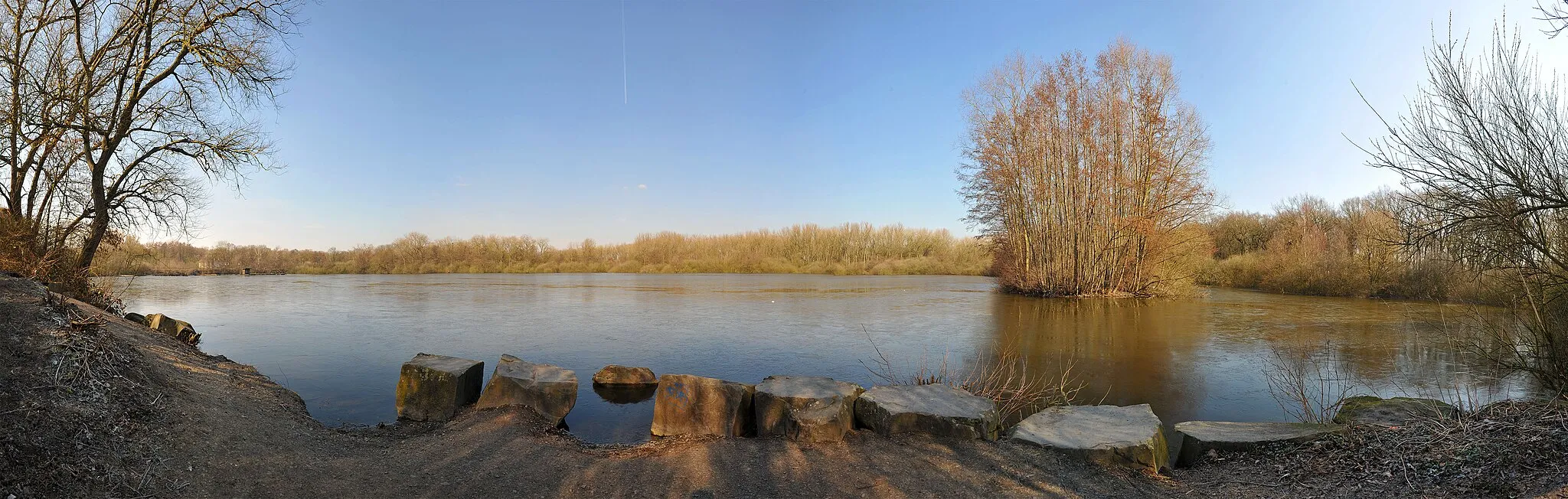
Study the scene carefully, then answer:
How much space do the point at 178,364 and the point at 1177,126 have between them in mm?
21546

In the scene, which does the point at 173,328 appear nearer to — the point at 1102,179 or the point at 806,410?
the point at 806,410

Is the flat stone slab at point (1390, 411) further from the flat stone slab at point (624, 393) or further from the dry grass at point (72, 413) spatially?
the dry grass at point (72, 413)

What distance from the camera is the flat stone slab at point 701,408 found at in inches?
194

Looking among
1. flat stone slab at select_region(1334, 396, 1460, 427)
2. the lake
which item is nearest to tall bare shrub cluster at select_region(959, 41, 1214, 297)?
the lake

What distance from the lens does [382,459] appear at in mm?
4141

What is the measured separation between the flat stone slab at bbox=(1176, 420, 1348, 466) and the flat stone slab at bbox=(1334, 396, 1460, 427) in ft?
0.78

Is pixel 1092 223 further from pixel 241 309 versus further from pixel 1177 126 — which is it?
pixel 241 309

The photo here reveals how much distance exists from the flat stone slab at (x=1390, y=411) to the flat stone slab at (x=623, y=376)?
5955 mm

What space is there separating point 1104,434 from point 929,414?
1178 mm

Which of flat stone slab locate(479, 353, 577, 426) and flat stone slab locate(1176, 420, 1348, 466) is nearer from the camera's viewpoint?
flat stone slab locate(1176, 420, 1348, 466)

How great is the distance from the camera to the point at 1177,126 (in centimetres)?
1816

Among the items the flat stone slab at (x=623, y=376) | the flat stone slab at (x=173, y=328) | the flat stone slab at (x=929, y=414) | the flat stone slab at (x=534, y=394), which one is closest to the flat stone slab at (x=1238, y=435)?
the flat stone slab at (x=929, y=414)

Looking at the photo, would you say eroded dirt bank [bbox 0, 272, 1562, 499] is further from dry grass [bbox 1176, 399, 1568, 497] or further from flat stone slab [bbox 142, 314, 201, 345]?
flat stone slab [bbox 142, 314, 201, 345]

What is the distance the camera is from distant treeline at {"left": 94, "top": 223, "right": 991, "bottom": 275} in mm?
45531
